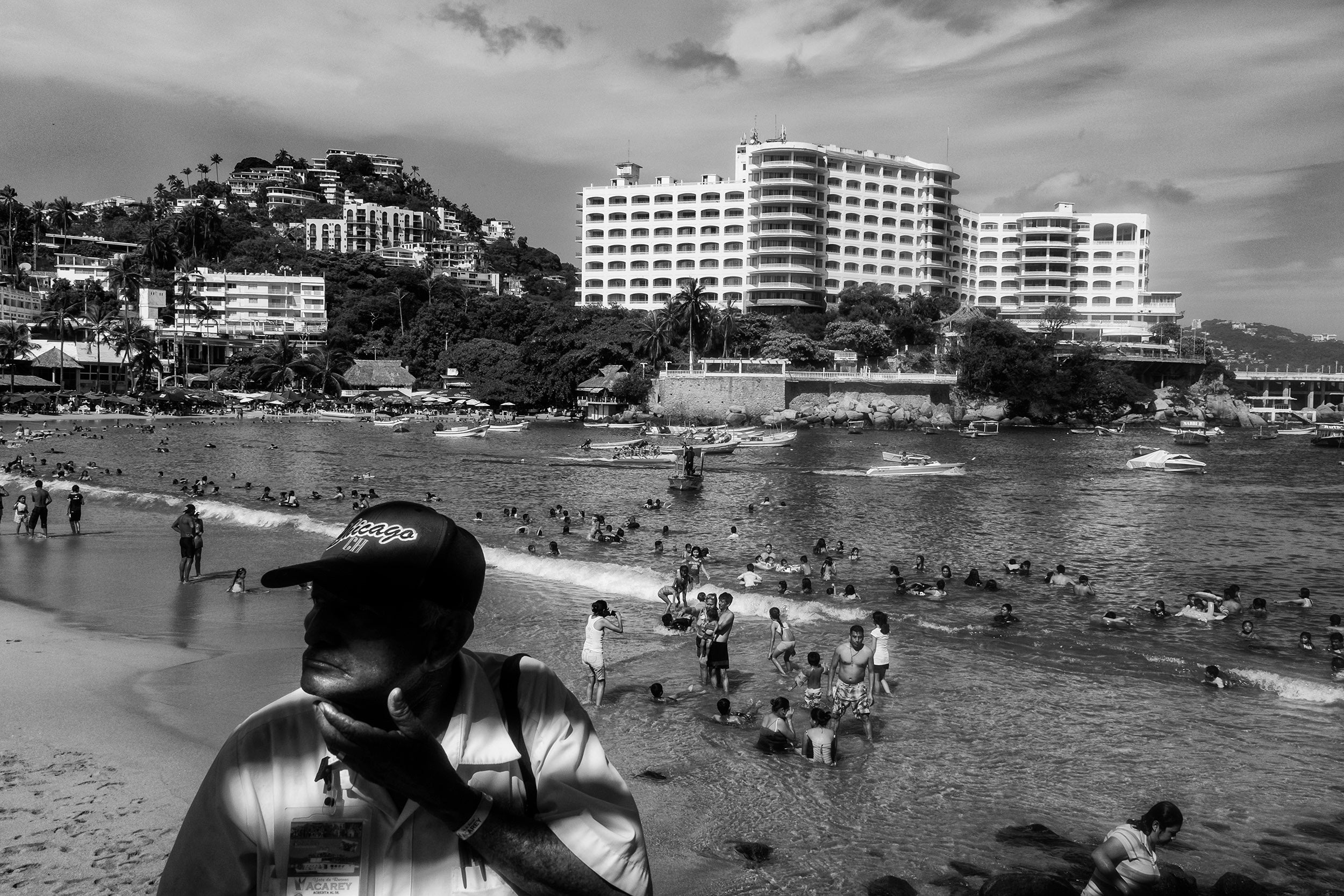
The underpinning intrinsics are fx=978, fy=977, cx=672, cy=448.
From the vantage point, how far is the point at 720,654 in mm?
14109

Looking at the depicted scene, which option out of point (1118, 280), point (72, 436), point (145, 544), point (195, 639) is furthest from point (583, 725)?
point (1118, 280)

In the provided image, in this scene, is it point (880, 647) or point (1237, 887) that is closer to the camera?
point (1237, 887)

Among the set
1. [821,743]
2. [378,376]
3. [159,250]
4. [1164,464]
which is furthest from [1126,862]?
[159,250]

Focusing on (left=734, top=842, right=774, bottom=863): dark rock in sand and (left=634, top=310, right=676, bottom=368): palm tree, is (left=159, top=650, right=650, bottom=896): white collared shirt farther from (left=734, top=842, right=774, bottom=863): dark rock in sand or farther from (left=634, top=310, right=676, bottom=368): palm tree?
(left=634, top=310, right=676, bottom=368): palm tree

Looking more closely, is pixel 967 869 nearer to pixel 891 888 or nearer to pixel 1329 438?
pixel 891 888

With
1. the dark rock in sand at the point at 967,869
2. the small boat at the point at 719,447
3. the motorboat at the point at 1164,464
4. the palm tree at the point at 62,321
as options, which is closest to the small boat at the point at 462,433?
the small boat at the point at 719,447

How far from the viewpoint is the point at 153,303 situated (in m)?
121

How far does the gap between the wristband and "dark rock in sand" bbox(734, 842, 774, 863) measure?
25.9 feet

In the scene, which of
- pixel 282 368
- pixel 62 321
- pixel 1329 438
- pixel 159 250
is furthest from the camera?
pixel 159 250

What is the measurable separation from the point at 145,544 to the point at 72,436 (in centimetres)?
4807

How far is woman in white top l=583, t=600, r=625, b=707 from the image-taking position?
1314 cm

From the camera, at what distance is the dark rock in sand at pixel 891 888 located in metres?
8.35

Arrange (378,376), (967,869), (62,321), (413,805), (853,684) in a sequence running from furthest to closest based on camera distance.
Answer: (378,376) → (62,321) → (853,684) → (967,869) → (413,805)

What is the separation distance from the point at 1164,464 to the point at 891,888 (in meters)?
62.3
